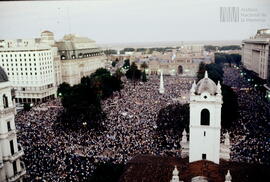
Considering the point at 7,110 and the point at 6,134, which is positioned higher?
the point at 7,110

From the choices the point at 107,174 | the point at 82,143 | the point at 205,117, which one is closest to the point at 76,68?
the point at 82,143

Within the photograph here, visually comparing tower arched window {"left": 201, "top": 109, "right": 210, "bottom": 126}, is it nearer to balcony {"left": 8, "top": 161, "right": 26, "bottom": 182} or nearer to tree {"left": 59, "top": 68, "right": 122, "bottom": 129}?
balcony {"left": 8, "top": 161, "right": 26, "bottom": 182}

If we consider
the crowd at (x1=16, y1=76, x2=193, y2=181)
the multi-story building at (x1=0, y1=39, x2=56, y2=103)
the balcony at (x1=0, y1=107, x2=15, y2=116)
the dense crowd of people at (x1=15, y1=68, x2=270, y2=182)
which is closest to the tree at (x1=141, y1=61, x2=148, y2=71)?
the multi-story building at (x1=0, y1=39, x2=56, y2=103)

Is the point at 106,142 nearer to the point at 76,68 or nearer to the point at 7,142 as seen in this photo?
the point at 7,142

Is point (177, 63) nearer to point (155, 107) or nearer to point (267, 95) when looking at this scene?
point (267, 95)

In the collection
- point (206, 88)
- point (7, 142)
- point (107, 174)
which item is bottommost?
point (107, 174)

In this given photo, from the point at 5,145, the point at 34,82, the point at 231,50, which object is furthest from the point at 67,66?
the point at 231,50

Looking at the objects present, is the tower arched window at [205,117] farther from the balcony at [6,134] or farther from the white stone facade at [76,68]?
the white stone facade at [76,68]
